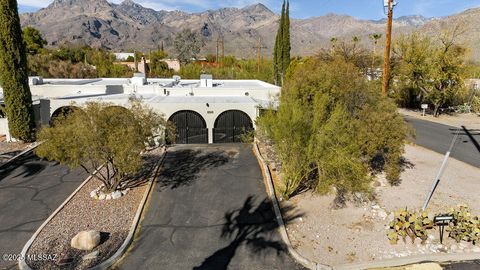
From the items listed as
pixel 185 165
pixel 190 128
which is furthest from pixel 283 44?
pixel 185 165

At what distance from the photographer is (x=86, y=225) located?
10953 mm

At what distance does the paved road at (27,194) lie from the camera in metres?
10.4

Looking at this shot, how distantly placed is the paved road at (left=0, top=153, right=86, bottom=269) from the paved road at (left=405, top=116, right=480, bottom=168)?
20.8 meters

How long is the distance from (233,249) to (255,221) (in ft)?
6.21

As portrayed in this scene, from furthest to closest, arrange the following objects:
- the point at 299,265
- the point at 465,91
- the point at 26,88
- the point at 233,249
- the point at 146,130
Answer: the point at 465,91
the point at 26,88
the point at 146,130
the point at 233,249
the point at 299,265

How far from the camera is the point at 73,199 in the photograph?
12969 mm

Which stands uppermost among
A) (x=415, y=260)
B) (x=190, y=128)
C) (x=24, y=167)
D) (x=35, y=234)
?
(x=190, y=128)

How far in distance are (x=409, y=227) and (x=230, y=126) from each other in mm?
13114

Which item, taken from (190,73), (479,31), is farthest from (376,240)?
(479,31)

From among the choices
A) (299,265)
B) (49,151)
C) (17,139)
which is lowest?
(299,265)

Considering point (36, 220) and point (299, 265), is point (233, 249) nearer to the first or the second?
point (299, 265)

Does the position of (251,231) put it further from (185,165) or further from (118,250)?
(185,165)

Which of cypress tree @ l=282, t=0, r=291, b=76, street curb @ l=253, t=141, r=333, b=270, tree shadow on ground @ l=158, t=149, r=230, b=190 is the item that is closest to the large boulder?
tree shadow on ground @ l=158, t=149, r=230, b=190

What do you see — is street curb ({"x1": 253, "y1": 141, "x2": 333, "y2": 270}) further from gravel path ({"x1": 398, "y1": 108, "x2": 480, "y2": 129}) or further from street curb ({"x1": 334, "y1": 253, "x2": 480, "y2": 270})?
gravel path ({"x1": 398, "y1": 108, "x2": 480, "y2": 129})
